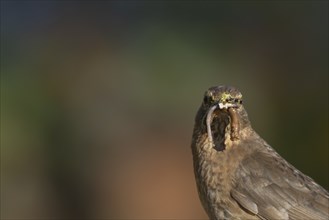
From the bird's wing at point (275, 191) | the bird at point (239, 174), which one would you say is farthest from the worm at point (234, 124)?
the bird's wing at point (275, 191)

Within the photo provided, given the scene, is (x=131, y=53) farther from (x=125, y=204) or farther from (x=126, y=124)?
→ (x=125, y=204)

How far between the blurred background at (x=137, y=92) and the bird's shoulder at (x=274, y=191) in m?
6.20

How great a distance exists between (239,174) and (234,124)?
1.10 feet

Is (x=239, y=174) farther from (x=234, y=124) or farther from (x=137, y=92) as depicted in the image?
(x=137, y=92)

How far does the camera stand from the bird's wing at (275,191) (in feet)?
17.4

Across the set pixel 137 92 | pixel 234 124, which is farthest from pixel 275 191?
pixel 137 92

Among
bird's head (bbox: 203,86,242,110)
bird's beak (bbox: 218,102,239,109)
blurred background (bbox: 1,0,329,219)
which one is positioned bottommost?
blurred background (bbox: 1,0,329,219)

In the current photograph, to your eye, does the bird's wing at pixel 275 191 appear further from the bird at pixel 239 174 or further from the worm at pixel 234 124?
the worm at pixel 234 124

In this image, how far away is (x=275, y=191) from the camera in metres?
5.43

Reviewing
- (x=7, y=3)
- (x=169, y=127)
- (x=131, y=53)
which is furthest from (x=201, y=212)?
(x=7, y=3)

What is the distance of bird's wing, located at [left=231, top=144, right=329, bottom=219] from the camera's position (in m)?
5.31

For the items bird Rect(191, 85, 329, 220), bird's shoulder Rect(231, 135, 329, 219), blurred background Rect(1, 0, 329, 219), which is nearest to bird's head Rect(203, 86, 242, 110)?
bird Rect(191, 85, 329, 220)

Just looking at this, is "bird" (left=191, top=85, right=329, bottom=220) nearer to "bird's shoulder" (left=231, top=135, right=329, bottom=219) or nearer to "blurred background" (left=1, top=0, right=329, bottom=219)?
Answer: "bird's shoulder" (left=231, top=135, right=329, bottom=219)

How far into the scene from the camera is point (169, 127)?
48.9 feet
